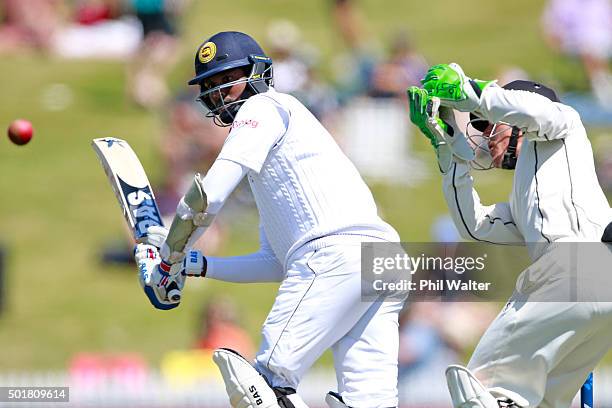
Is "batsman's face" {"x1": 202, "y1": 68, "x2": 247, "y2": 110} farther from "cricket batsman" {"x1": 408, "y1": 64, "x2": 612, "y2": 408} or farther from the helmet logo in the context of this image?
"cricket batsman" {"x1": 408, "y1": 64, "x2": 612, "y2": 408}

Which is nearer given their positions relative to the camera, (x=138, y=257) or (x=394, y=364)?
(x=394, y=364)

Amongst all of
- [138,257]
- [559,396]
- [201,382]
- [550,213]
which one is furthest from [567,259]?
[201,382]

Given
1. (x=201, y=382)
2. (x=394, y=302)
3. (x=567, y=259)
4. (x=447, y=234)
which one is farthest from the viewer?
(x=447, y=234)

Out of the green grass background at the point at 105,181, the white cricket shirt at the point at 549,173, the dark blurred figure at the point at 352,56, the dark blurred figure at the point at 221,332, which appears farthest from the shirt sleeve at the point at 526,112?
the dark blurred figure at the point at 352,56

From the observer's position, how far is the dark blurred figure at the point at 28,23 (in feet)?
51.4

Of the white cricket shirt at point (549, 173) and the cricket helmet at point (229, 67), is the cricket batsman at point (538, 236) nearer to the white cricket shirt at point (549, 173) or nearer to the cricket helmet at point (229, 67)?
the white cricket shirt at point (549, 173)

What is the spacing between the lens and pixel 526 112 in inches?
197

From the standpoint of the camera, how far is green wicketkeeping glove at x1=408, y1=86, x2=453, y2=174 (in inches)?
206

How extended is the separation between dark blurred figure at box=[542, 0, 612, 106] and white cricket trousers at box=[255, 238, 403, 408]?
35.6 ft

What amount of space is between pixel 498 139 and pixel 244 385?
1.46m

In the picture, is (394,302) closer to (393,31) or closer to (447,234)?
(447,234)

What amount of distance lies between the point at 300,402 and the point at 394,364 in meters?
0.41

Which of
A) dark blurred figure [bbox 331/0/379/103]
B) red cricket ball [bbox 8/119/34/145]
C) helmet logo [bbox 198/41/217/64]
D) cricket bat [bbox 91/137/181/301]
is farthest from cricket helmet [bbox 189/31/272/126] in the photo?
dark blurred figure [bbox 331/0/379/103]

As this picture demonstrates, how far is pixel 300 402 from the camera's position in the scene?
5180 mm
